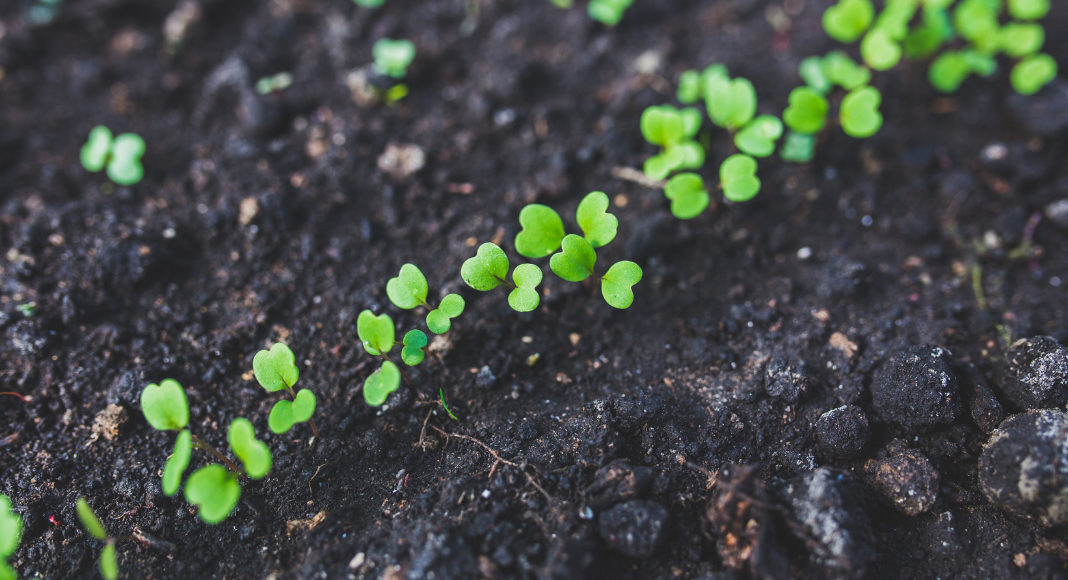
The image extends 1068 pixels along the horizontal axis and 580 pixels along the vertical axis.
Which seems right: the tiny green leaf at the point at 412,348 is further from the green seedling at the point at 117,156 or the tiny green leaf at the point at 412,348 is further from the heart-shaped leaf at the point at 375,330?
the green seedling at the point at 117,156

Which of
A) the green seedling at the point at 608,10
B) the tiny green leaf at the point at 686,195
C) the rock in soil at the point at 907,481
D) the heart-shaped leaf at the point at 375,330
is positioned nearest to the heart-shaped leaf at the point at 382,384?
the heart-shaped leaf at the point at 375,330

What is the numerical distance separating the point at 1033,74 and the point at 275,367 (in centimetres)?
301

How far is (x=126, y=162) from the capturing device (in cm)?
224

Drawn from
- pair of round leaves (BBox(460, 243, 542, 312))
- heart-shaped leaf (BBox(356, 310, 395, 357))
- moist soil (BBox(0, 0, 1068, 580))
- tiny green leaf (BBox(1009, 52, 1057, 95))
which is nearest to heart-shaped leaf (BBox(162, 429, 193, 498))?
moist soil (BBox(0, 0, 1068, 580))

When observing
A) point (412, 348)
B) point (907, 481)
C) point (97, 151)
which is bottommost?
point (907, 481)

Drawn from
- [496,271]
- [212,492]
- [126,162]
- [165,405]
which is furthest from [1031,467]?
[126,162]

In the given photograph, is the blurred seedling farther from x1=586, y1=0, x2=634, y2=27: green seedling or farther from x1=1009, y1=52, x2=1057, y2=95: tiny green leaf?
x1=1009, y1=52, x2=1057, y2=95: tiny green leaf

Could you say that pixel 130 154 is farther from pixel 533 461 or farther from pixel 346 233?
pixel 533 461

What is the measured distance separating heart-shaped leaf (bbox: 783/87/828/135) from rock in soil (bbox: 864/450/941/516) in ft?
3.75

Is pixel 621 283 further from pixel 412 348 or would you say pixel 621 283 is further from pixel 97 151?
pixel 97 151

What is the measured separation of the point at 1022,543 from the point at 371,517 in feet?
5.47

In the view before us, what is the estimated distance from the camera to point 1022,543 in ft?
4.99

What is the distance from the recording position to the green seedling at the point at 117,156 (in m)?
2.23

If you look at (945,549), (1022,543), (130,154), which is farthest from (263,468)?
(1022,543)
